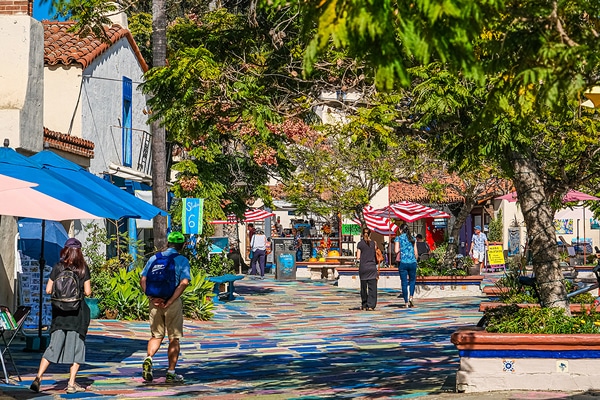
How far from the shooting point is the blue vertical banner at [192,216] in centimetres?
2409

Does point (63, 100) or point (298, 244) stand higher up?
point (63, 100)

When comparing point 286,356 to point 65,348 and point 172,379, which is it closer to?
point 172,379

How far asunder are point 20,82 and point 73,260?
19.1 ft

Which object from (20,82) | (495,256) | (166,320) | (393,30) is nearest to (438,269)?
(495,256)

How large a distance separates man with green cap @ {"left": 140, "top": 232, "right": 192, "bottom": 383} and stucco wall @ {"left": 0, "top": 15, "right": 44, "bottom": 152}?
5.01m

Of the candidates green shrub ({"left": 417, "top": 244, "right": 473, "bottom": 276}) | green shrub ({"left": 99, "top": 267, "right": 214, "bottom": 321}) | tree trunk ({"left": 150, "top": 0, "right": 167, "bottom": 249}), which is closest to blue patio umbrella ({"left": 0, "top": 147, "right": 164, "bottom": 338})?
green shrub ({"left": 99, "top": 267, "right": 214, "bottom": 321})

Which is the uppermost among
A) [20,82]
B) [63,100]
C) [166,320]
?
[63,100]

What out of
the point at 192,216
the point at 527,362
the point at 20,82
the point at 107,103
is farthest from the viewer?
the point at 107,103

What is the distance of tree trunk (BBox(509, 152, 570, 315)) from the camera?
11.6m

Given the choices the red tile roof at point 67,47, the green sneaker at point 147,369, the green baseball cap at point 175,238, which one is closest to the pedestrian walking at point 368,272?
the red tile roof at point 67,47

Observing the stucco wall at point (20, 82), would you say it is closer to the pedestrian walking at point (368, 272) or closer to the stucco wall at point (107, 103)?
the stucco wall at point (107, 103)

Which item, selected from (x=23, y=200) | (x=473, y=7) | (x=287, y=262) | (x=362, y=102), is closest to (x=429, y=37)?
(x=473, y=7)

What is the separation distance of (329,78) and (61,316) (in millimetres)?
5269

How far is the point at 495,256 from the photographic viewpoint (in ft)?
135
